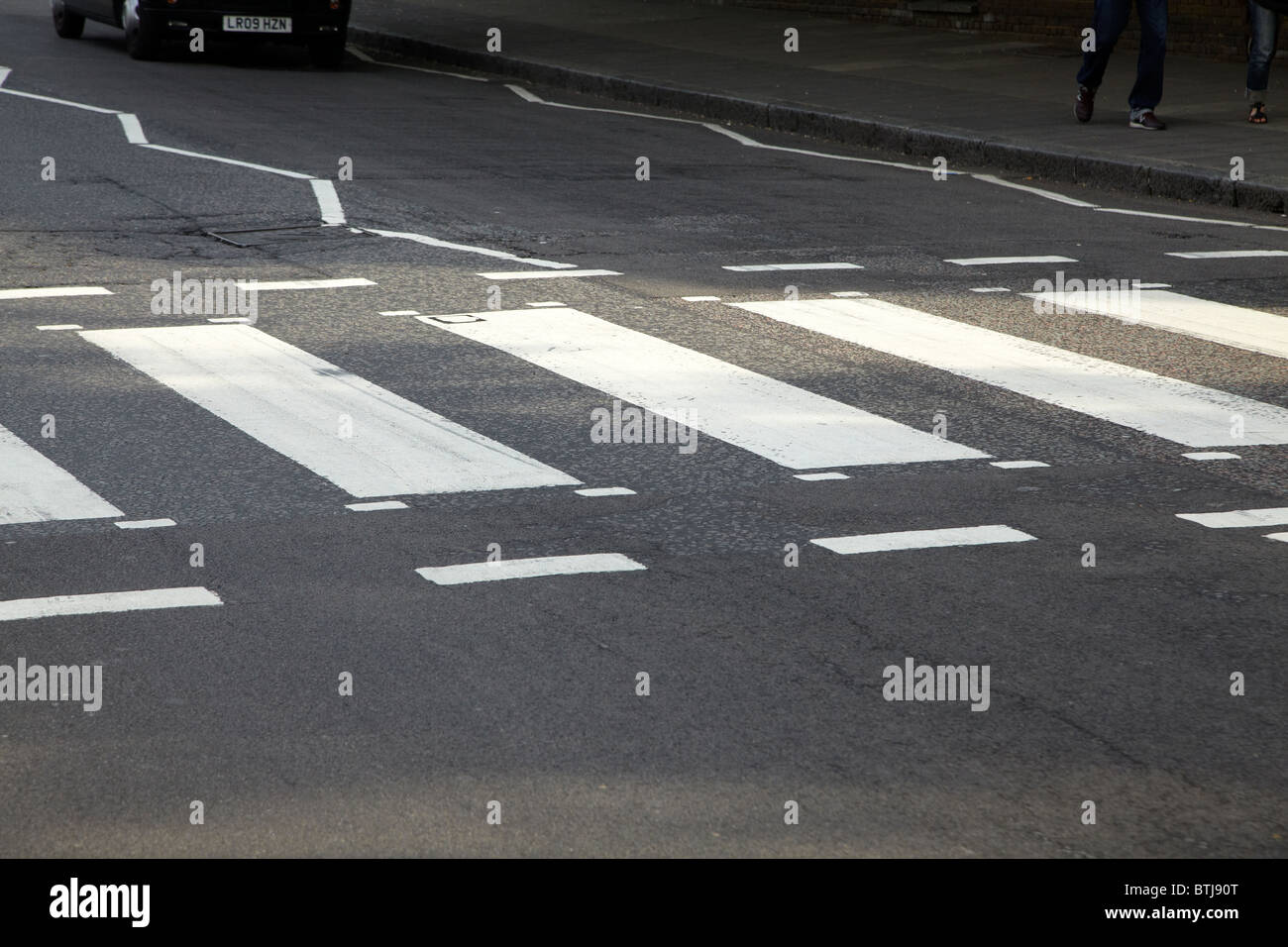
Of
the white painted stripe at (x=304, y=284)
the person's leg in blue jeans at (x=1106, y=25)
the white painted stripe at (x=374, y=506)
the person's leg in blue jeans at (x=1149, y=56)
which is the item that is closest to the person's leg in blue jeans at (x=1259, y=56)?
the person's leg in blue jeans at (x=1149, y=56)

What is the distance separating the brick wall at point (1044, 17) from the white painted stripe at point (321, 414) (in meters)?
13.6

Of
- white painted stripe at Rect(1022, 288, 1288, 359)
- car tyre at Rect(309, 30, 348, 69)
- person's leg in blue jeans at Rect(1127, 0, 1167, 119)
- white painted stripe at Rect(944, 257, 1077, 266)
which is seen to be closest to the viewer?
white painted stripe at Rect(1022, 288, 1288, 359)

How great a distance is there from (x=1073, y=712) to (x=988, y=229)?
23.2 ft

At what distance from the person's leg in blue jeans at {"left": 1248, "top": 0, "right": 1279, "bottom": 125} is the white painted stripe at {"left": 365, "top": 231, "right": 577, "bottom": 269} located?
22.3 ft

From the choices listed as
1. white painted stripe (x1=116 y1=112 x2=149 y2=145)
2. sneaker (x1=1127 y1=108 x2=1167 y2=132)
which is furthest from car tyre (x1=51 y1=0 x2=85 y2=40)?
sneaker (x1=1127 y1=108 x2=1167 y2=132)

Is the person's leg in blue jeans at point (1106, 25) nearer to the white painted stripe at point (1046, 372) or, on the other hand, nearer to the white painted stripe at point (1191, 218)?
the white painted stripe at point (1191, 218)

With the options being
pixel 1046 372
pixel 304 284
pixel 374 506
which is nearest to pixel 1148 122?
pixel 1046 372

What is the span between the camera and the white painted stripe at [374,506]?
18.6 ft

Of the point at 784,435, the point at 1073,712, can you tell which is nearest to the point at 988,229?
the point at 784,435

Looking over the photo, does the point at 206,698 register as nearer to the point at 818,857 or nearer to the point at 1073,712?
the point at 818,857

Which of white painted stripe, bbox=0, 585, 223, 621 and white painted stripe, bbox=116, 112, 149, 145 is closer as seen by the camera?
white painted stripe, bbox=0, 585, 223, 621

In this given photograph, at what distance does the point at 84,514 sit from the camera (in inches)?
220

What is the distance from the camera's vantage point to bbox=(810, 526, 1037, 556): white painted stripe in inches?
213

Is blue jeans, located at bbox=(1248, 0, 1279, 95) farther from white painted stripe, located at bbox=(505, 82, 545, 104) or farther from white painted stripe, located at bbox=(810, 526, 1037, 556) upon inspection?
white painted stripe, located at bbox=(810, 526, 1037, 556)
